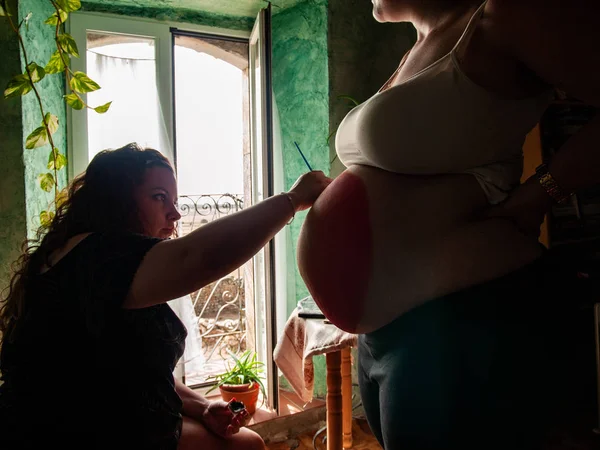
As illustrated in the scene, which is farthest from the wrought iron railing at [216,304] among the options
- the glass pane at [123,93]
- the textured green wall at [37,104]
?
the textured green wall at [37,104]

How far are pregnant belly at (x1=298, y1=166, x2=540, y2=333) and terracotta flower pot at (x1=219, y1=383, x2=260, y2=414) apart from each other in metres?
1.77

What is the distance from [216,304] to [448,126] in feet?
13.3

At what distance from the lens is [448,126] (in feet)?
1.82

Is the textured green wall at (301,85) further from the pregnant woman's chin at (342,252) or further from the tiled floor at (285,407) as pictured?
the pregnant woman's chin at (342,252)

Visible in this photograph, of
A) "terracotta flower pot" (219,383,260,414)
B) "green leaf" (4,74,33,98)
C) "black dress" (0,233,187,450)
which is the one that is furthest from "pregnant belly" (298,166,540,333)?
"terracotta flower pot" (219,383,260,414)

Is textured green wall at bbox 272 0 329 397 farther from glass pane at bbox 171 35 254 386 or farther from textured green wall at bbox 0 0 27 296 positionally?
textured green wall at bbox 0 0 27 296

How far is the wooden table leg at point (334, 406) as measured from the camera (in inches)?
67.0

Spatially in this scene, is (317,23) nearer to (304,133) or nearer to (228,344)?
(304,133)

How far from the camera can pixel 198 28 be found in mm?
2451

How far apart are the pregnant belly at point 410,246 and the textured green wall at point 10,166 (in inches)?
62.0

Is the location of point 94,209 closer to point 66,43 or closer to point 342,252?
point 342,252

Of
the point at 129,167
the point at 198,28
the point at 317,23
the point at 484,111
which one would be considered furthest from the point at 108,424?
the point at 198,28

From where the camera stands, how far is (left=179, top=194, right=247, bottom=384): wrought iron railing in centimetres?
353

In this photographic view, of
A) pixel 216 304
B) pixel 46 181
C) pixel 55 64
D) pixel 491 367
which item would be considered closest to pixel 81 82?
pixel 55 64
